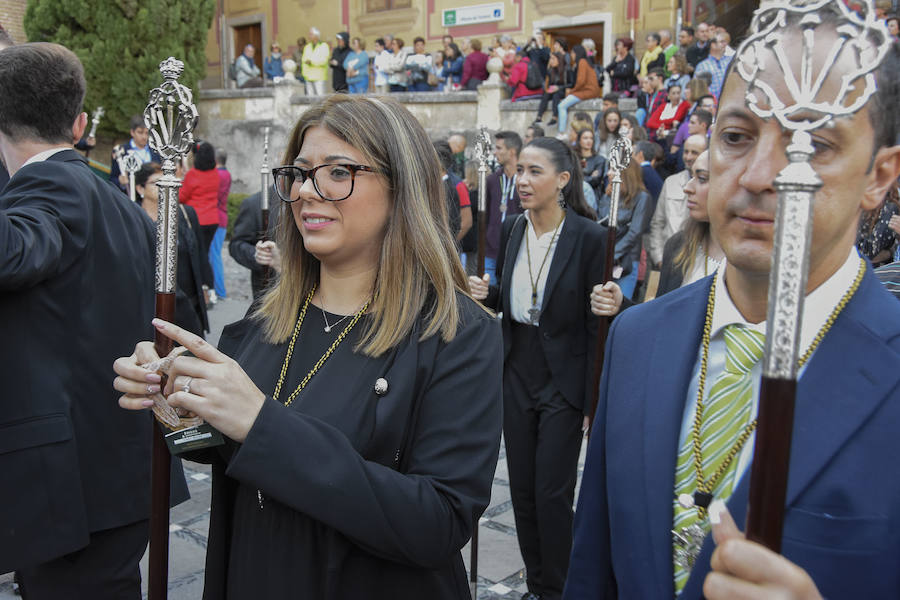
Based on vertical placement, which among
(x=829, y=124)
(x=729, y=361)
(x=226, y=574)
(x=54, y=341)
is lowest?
(x=226, y=574)

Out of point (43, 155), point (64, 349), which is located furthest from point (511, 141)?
point (64, 349)

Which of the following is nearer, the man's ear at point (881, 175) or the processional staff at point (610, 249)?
the man's ear at point (881, 175)

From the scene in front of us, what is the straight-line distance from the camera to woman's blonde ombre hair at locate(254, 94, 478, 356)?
2.00 metres

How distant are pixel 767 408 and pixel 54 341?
2.25 m

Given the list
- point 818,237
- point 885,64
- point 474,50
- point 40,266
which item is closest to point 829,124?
point 818,237

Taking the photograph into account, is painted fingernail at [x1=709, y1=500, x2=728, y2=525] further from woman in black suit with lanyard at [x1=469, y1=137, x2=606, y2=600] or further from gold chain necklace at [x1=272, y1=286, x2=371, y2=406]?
woman in black suit with lanyard at [x1=469, y1=137, x2=606, y2=600]

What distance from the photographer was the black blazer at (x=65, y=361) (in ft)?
8.10

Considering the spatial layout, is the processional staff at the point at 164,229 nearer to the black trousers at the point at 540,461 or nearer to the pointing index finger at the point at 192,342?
the pointing index finger at the point at 192,342

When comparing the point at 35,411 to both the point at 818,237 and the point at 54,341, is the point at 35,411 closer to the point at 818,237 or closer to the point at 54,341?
the point at 54,341

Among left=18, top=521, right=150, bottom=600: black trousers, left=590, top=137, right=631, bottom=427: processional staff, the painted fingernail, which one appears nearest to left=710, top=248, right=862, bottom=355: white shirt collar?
the painted fingernail

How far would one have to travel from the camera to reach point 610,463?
1526 millimetres

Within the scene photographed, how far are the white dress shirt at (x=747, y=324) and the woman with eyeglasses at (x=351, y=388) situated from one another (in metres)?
0.58

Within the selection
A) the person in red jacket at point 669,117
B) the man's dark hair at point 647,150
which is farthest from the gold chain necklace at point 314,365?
the person in red jacket at point 669,117

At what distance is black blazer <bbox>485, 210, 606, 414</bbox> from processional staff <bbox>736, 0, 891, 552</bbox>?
3.01 meters
